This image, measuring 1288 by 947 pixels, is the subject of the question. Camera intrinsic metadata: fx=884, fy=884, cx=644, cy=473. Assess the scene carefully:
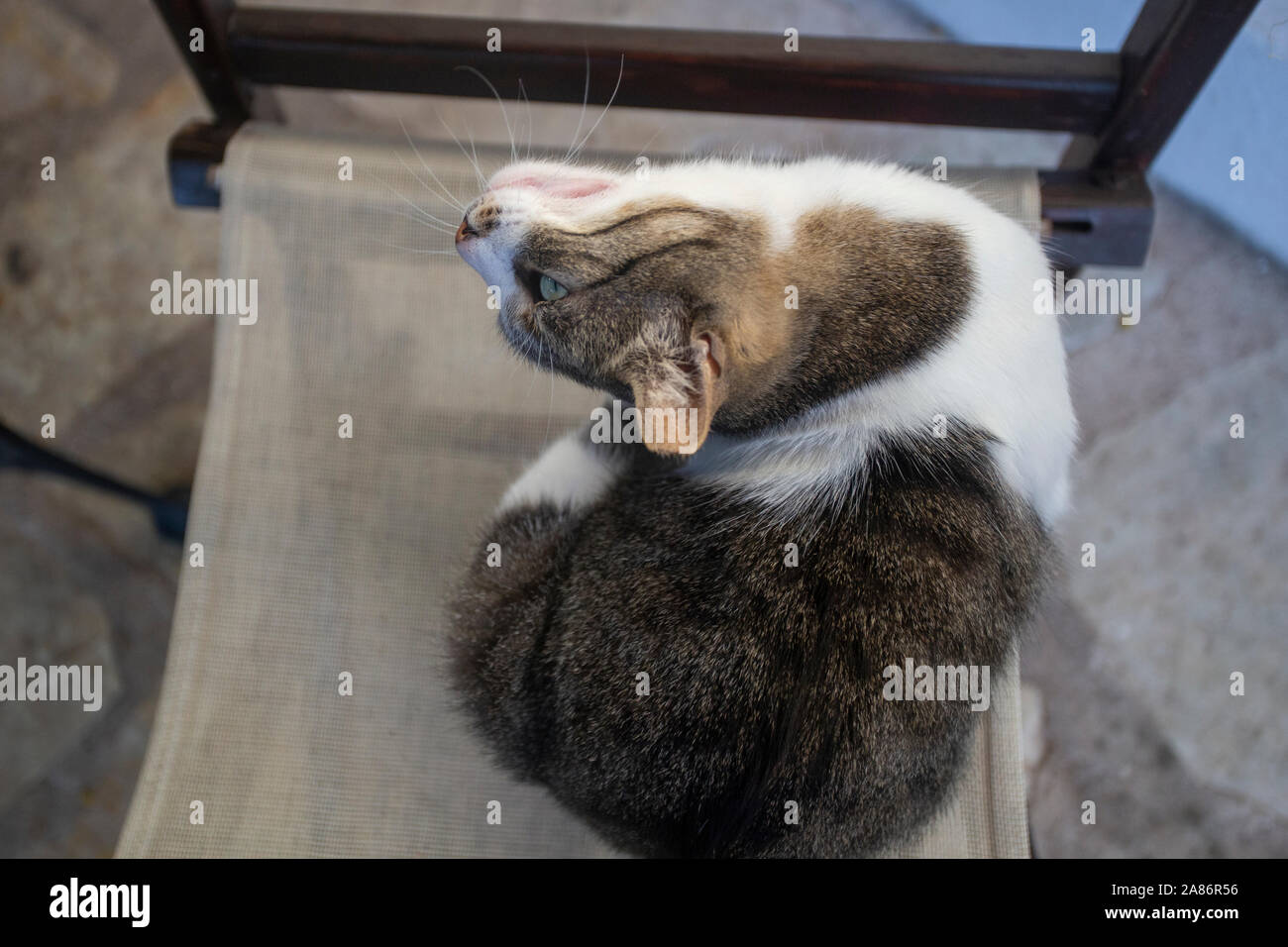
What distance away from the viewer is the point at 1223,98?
1.52 m

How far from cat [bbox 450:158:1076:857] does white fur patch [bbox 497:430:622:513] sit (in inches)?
3.9

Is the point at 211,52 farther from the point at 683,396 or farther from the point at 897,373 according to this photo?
the point at 897,373

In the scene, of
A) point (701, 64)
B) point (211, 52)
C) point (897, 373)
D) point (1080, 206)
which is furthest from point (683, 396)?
point (211, 52)

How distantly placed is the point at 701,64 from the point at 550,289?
19.0 inches

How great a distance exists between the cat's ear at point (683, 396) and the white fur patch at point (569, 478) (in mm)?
276

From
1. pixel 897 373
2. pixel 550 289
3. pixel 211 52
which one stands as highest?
pixel 211 52

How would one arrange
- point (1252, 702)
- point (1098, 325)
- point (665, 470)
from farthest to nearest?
point (1098, 325)
point (1252, 702)
point (665, 470)

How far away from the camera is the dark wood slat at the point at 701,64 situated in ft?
4.04

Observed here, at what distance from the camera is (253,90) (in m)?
1.40

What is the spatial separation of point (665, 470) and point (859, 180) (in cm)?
42

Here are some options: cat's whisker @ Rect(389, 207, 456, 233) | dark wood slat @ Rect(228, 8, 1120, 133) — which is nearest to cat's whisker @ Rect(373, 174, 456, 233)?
cat's whisker @ Rect(389, 207, 456, 233)

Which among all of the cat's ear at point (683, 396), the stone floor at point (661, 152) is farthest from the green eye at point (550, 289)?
the stone floor at point (661, 152)
